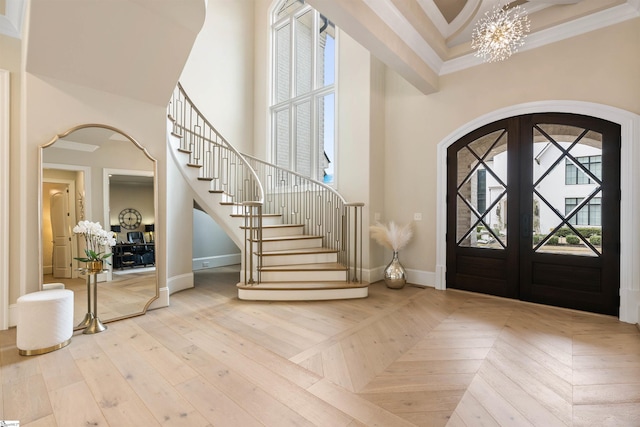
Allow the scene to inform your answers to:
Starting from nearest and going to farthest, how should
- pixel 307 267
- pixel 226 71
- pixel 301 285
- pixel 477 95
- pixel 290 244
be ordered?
pixel 301 285
pixel 477 95
pixel 307 267
pixel 290 244
pixel 226 71

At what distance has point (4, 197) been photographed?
2.97 meters

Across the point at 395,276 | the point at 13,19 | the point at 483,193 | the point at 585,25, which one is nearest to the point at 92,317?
the point at 13,19

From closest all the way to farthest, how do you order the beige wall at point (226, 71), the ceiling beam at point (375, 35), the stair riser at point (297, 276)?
the ceiling beam at point (375, 35)
the stair riser at point (297, 276)
the beige wall at point (226, 71)

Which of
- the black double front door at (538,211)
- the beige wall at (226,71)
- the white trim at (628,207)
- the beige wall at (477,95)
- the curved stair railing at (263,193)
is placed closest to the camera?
the white trim at (628,207)

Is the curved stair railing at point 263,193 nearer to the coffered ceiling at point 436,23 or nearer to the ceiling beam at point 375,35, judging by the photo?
the ceiling beam at point 375,35

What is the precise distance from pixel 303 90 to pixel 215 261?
13.8 ft

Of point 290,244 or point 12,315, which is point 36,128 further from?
point 290,244

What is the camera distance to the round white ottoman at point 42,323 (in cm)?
245

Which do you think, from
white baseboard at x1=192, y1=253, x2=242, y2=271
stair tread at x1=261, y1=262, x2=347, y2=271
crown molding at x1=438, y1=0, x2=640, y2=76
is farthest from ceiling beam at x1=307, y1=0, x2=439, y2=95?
Answer: white baseboard at x1=192, y1=253, x2=242, y2=271

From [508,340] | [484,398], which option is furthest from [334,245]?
[484,398]

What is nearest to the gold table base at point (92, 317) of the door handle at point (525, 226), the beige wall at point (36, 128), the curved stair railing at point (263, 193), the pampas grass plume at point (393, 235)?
the beige wall at point (36, 128)

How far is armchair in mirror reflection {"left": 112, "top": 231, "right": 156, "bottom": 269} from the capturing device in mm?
3316

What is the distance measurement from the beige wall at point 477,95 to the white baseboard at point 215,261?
3.71 meters

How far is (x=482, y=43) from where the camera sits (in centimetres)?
311
